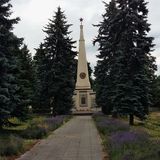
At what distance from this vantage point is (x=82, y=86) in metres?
83.5

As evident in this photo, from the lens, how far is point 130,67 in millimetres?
36250

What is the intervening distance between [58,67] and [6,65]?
3431cm

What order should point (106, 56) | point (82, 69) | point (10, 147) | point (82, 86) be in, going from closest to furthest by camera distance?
point (10, 147), point (106, 56), point (82, 69), point (82, 86)

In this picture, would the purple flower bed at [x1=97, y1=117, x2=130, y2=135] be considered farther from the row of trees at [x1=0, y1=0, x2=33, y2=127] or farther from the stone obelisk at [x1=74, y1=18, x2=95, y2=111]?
the stone obelisk at [x1=74, y1=18, x2=95, y2=111]

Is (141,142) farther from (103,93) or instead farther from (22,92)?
(103,93)

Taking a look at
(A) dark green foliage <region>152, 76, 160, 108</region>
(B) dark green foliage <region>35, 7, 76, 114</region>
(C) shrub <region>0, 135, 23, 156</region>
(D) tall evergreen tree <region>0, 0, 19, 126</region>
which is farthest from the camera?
(A) dark green foliage <region>152, 76, 160, 108</region>

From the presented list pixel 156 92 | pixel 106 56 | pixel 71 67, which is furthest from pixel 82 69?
pixel 106 56

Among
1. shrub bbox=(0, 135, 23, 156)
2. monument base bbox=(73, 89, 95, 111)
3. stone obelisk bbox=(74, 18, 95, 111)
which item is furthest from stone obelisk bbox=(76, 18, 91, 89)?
shrub bbox=(0, 135, 23, 156)

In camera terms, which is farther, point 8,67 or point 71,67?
point 71,67

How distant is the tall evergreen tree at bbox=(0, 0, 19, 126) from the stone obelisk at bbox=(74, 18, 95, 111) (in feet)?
181

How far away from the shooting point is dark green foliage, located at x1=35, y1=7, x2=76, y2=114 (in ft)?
189

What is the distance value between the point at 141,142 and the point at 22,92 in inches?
596

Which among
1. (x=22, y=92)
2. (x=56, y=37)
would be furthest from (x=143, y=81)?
(x=56, y=37)

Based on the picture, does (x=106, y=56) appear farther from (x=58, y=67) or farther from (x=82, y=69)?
(x=82, y=69)
